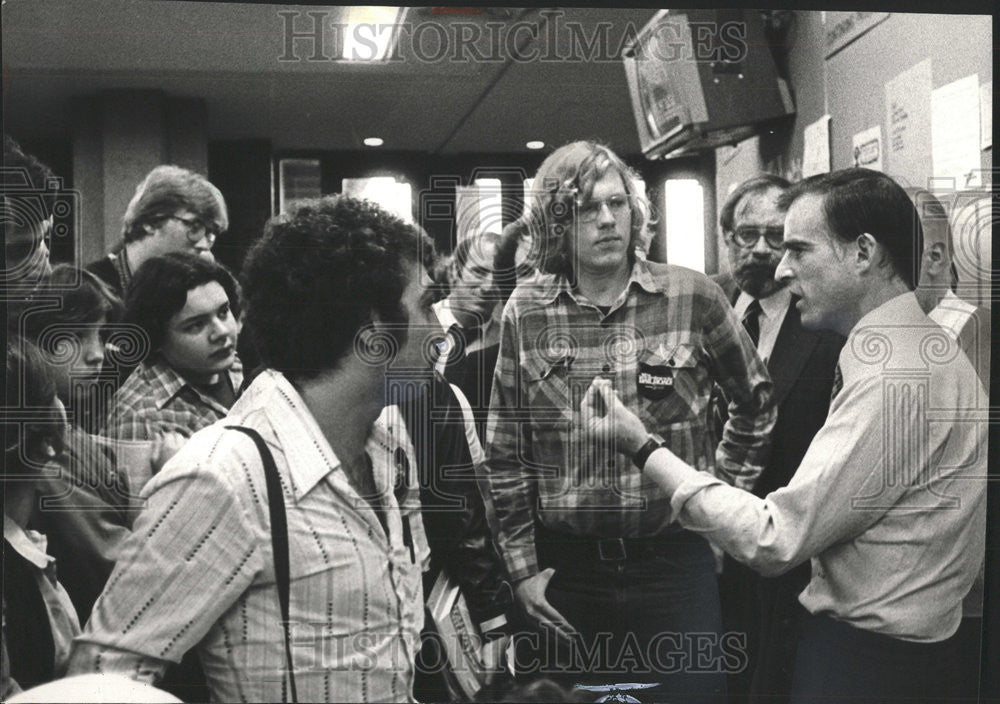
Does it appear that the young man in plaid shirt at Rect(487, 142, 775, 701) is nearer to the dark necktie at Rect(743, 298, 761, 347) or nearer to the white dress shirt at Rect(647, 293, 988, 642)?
the dark necktie at Rect(743, 298, 761, 347)

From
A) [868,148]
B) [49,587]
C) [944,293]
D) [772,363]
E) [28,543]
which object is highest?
[868,148]

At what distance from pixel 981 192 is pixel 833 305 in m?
0.58

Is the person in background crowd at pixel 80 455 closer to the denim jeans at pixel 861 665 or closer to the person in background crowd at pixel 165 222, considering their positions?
the person in background crowd at pixel 165 222

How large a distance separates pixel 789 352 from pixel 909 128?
76cm

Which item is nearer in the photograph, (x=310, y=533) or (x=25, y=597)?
(x=310, y=533)

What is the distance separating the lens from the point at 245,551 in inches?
123

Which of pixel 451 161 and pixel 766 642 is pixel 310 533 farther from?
pixel 766 642

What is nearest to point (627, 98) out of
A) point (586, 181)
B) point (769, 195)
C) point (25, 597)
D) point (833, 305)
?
point (586, 181)

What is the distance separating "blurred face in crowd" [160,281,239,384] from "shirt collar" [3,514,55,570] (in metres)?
0.64

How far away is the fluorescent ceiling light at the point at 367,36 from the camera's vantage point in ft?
11.3

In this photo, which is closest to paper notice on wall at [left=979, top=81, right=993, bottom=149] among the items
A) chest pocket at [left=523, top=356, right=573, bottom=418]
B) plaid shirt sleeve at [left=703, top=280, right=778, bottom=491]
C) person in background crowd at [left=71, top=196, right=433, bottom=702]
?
plaid shirt sleeve at [left=703, top=280, right=778, bottom=491]

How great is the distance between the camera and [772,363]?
3549mm

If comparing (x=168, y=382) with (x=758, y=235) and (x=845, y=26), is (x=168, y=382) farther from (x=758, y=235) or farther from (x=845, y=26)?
(x=845, y=26)

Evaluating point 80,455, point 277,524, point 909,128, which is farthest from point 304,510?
point 909,128
